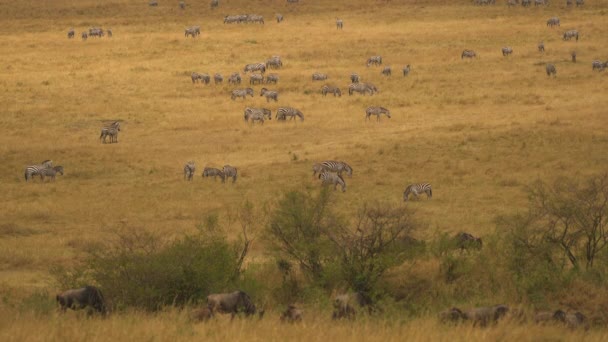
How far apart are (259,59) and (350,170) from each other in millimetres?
25750

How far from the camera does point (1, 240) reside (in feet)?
81.0

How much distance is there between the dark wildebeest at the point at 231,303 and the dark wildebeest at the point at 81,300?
4.90 feet

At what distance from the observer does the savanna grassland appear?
62.9 feet

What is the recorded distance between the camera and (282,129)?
40.8m

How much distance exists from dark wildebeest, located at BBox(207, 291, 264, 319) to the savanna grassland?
667 millimetres

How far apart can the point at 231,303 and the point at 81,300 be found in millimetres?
2058

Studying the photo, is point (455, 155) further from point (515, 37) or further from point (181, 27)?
point (181, 27)

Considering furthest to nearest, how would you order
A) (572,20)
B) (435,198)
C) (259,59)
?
1. (572,20)
2. (259,59)
3. (435,198)

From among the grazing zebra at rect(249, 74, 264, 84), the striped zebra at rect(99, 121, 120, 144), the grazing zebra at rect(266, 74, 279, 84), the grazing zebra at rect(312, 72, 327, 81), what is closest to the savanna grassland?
the striped zebra at rect(99, 121, 120, 144)

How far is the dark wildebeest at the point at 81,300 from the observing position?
13.6 meters

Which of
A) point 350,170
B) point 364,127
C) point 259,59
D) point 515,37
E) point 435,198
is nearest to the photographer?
point 435,198

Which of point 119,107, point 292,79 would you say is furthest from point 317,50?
point 119,107

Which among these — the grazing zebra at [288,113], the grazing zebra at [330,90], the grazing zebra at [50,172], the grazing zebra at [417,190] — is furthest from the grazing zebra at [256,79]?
the grazing zebra at [417,190]

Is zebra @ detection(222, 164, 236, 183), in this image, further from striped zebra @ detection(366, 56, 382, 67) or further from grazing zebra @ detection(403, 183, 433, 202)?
striped zebra @ detection(366, 56, 382, 67)
